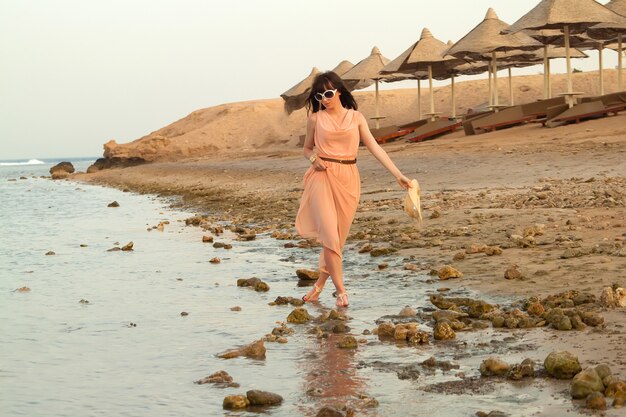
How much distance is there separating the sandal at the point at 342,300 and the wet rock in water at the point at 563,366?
7.93 ft

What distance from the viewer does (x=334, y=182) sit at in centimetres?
645

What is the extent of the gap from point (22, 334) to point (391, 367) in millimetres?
2751

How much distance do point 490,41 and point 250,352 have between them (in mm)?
19425

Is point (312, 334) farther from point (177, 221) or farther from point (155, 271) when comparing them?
point (177, 221)

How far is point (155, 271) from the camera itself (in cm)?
894

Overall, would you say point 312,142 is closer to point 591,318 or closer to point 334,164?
point 334,164

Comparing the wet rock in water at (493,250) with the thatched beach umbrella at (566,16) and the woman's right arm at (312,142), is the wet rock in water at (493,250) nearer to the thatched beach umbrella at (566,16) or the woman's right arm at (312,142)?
the woman's right arm at (312,142)

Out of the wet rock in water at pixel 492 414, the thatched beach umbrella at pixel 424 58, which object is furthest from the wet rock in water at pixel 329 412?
the thatched beach umbrella at pixel 424 58

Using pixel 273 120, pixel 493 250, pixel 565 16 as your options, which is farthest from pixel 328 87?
pixel 273 120

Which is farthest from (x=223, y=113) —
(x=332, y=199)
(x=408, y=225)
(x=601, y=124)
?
(x=332, y=199)

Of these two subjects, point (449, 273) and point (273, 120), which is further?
point (273, 120)

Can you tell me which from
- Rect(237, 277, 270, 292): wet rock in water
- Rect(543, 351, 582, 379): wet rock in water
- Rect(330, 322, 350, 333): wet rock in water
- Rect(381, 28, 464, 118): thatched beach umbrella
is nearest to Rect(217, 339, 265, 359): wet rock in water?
Rect(330, 322, 350, 333): wet rock in water

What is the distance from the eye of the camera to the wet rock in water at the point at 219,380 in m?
4.49

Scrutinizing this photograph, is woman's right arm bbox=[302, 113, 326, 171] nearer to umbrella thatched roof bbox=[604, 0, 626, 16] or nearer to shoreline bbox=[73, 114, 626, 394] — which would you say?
shoreline bbox=[73, 114, 626, 394]
